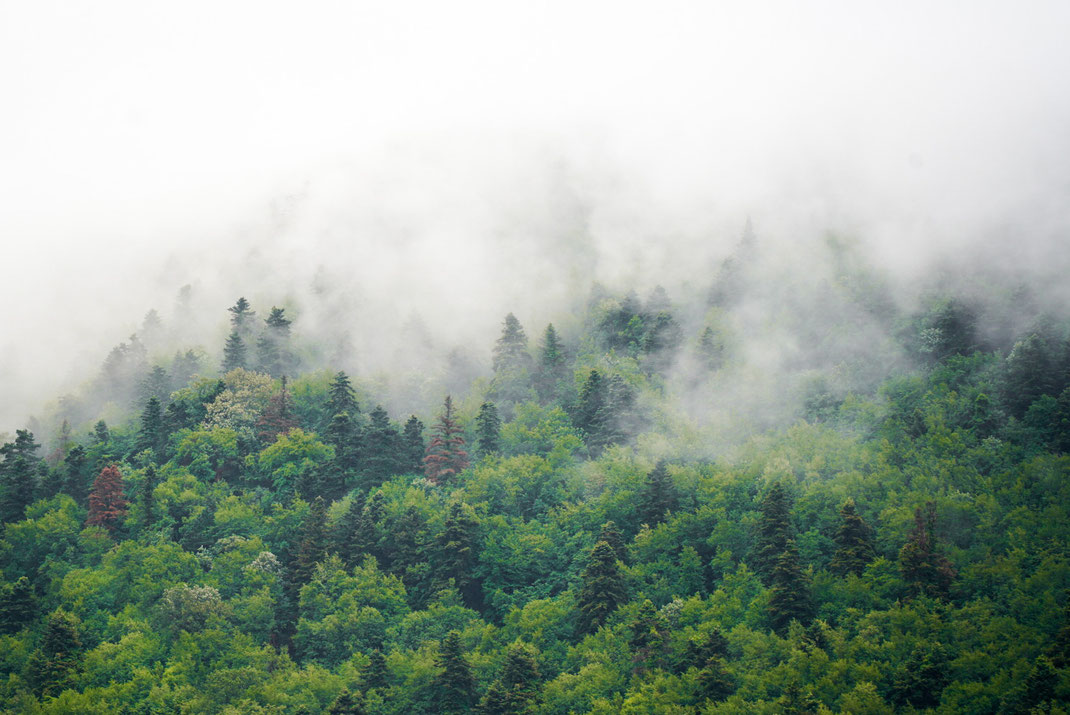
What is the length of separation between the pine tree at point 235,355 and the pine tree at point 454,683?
254ft

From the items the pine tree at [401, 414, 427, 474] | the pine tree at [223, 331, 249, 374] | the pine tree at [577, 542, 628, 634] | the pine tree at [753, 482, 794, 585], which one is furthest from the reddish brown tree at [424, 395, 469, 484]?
the pine tree at [753, 482, 794, 585]

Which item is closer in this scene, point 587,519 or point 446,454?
point 587,519

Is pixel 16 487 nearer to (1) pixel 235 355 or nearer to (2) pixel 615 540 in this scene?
(1) pixel 235 355

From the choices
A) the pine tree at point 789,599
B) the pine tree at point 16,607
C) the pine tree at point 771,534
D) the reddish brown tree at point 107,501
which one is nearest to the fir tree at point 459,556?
the pine tree at point 771,534

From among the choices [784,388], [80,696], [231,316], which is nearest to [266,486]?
[80,696]

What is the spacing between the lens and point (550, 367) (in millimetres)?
156750

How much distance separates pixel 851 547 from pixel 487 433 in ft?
178

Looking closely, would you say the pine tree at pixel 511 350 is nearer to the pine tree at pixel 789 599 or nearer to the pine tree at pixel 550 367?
the pine tree at pixel 550 367

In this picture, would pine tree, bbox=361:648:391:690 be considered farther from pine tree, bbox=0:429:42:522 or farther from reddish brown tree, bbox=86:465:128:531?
pine tree, bbox=0:429:42:522

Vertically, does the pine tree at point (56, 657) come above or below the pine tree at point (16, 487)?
below

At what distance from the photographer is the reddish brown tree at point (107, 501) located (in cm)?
12712

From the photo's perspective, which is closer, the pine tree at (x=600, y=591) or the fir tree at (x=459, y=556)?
the pine tree at (x=600, y=591)

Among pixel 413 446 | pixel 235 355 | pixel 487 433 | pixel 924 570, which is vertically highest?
pixel 235 355

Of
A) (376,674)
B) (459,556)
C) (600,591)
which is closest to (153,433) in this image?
(459,556)
